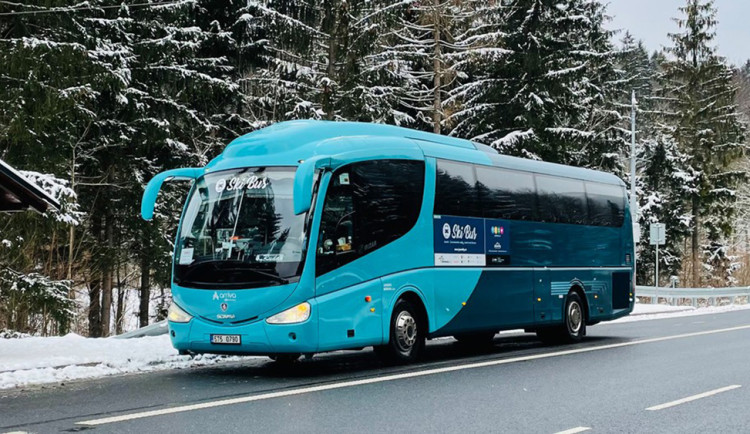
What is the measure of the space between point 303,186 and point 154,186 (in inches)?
131

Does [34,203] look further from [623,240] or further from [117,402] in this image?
[623,240]

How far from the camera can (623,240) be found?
2106 cm

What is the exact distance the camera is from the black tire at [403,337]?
13359 millimetres

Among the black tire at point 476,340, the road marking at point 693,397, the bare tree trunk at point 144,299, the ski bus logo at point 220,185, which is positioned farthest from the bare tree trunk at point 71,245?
the road marking at point 693,397

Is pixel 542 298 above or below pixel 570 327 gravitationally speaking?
above

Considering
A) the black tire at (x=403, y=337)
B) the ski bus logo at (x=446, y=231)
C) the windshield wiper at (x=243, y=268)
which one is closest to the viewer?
the windshield wiper at (x=243, y=268)

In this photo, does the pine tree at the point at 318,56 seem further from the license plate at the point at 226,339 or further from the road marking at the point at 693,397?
the road marking at the point at 693,397

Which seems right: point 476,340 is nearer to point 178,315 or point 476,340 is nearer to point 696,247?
point 178,315

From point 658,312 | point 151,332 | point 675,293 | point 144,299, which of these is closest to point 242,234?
point 151,332

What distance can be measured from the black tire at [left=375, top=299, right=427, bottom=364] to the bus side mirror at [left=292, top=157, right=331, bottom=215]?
3124 mm

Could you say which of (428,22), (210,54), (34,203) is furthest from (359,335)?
(428,22)

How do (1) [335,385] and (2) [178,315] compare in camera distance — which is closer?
(1) [335,385]

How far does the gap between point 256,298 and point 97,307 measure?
20.6 m

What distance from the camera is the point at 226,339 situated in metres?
12.0
